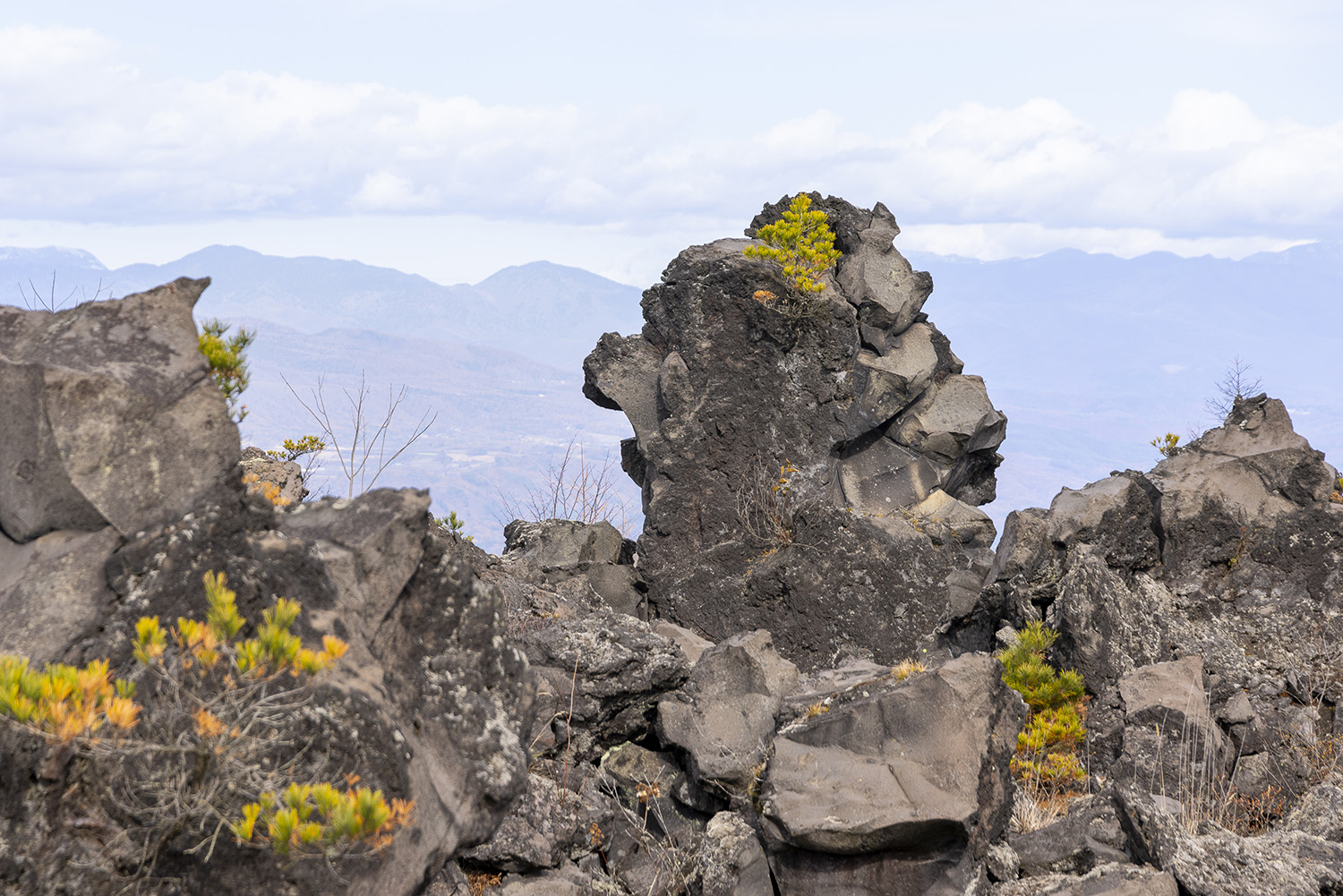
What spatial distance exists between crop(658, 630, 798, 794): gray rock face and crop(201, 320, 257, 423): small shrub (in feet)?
13.4

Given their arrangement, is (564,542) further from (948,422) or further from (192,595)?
(192,595)

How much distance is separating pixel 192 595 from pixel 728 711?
451 cm

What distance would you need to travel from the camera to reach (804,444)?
13.2 metres

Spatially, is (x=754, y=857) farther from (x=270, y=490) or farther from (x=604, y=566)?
(x=604, y=566)

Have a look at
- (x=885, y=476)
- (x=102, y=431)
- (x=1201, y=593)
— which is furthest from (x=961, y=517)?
(x=102, y=431)

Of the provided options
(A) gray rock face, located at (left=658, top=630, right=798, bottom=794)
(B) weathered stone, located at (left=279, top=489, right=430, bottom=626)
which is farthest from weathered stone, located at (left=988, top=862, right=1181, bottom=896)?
(B) weathered stone, located at (left=279, top=489, right=430, bottom=626)

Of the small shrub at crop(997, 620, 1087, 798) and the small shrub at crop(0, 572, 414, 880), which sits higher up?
the small shrub at crop(0, 572, 414, 880)

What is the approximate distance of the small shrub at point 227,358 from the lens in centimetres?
429

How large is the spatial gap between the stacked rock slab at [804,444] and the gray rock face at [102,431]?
8.32 meters

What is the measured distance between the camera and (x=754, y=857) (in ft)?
20.2

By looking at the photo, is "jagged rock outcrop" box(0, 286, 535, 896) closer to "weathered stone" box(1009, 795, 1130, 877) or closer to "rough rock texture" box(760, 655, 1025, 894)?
"rough rock texture" box(760, 655, 1025, 894)

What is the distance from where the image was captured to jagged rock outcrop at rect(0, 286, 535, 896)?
344 cm

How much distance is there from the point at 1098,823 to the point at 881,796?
1528 mm

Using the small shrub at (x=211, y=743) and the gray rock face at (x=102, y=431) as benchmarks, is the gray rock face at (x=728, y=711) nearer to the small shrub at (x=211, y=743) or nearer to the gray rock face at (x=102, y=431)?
the small shrub at (x=211, y=743)
